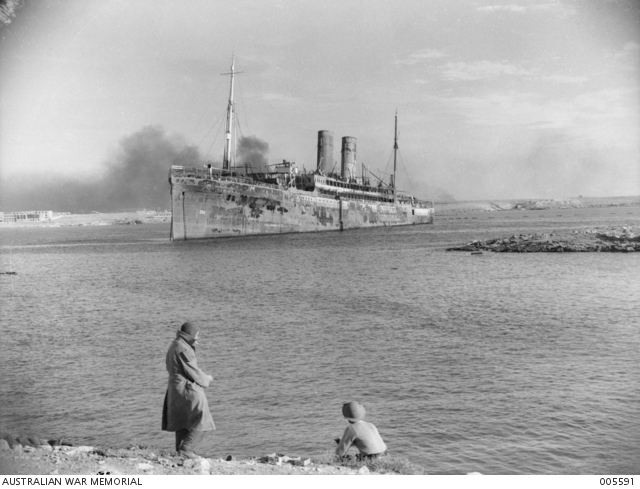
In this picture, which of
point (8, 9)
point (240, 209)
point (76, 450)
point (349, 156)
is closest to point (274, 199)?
point (240, 209)

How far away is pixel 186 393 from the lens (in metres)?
6.72

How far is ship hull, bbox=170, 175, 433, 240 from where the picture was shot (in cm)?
5346

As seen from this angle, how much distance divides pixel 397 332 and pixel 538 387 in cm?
585

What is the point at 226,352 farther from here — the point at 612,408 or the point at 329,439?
the point at 612,408

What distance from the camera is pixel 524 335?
15.7 meters

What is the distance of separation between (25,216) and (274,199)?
446 ft

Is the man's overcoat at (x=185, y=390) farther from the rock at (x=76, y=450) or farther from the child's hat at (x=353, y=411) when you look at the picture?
the child's hat at (x=353, y=411)

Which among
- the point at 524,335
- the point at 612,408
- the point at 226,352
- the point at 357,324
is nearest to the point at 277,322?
the point at 357,324

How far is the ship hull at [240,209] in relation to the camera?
53.5 m

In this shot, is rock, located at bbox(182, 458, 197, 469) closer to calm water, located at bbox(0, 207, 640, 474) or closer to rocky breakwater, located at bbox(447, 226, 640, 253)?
calm water, located at bbox(0, 207, 640, 474)
